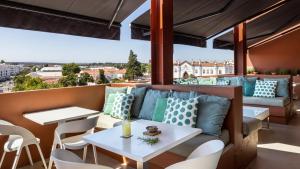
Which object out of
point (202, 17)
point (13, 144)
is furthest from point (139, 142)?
point (202, 17)

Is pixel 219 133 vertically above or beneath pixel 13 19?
beneath

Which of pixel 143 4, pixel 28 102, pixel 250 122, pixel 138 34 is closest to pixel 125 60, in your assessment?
pixel 138 34

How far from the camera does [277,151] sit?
349 cm

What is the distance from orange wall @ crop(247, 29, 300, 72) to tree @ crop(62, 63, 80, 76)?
949 cm

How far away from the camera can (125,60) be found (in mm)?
5754

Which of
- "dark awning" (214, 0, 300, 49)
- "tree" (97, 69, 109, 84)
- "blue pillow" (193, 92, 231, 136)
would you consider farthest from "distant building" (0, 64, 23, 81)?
"dark awning" (214, 0, 300, 49)

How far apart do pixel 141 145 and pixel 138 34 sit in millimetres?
3472

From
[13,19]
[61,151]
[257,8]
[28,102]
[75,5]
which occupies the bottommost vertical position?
[61,151]

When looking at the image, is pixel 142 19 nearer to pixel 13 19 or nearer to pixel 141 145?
pixel 13 19

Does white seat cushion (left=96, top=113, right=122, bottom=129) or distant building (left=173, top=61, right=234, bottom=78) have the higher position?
distant building (left=173, top=61, right=234, bottom=78)

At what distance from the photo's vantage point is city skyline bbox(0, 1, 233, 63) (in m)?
4.35

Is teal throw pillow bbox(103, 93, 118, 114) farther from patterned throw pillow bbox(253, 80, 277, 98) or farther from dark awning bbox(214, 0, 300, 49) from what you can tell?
dark awning bbox(214, 0, 300, 49)

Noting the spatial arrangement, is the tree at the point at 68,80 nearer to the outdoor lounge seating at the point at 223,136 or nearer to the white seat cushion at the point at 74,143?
the outdoor lounge seating at the point at 223,136

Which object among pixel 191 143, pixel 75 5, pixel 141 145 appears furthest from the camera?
pixel 75 5
